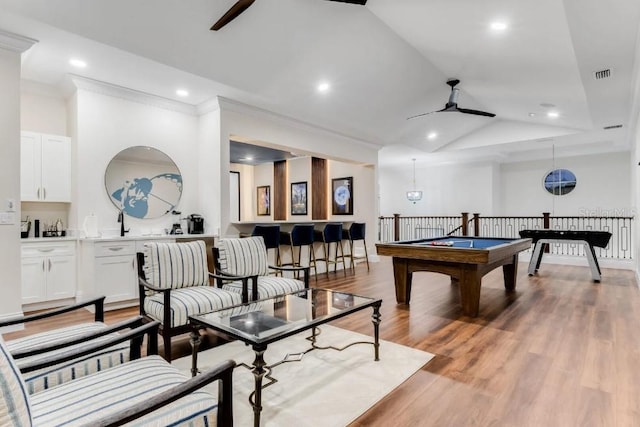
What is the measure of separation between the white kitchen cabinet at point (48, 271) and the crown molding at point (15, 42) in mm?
2186

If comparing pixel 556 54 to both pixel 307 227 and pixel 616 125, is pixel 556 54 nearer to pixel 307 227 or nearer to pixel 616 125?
pixel 616 125

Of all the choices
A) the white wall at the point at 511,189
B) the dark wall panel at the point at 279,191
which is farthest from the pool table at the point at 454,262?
the white wall at the point at 511,189

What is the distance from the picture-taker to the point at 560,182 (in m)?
9.89

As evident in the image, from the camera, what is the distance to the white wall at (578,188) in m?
9.11

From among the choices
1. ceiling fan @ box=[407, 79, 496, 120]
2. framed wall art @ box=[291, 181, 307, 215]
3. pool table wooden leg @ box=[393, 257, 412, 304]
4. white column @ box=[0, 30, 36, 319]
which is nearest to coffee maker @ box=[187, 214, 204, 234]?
white column @ box=[0, 30, 36, 319]

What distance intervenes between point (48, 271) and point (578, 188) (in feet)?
39.4

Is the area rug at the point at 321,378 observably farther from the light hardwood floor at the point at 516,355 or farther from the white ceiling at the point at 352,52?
the white ceiling at the point at 352,52

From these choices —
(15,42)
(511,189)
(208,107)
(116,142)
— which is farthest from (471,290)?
(511,189)

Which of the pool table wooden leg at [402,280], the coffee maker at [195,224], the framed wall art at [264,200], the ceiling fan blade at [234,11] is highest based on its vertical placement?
the ceiling fan blade at [234,11]

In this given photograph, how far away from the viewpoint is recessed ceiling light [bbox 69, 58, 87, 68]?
12.8ft

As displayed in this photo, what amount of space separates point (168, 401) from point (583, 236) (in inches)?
277

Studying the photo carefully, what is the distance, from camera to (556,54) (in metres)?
4.11

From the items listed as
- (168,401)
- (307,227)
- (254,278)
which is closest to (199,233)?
(307,227)

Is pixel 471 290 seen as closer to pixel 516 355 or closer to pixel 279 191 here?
pixel 516 355
